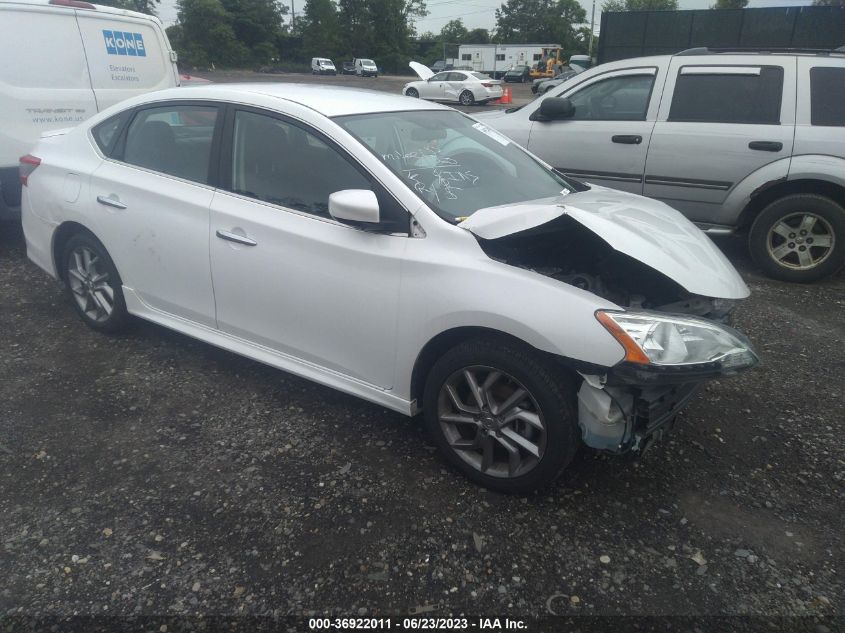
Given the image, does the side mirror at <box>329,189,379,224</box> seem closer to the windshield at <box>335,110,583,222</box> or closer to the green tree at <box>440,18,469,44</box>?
the windshield at <box>335,110,583,222</box>

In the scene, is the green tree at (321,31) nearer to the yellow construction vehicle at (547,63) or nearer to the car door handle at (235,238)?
the yellow construction vehicle at (547,63)

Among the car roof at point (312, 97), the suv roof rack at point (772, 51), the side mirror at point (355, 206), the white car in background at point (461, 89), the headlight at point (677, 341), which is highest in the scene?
the suv roof rack at point (772, 51)

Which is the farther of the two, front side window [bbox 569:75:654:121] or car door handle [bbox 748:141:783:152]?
front side window [bbox 569:75:654:121]

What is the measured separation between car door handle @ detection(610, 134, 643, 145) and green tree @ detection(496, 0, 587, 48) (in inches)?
3382

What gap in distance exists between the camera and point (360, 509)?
2.68 metres

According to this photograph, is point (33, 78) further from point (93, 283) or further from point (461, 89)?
point (461, 89)

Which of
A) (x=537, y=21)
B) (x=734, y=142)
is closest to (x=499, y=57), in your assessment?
(x=537, y=21)

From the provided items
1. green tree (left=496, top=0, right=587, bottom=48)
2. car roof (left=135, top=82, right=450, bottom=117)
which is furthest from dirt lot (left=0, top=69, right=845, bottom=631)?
green tree (left=496, top=0, right=587, bottom=48)

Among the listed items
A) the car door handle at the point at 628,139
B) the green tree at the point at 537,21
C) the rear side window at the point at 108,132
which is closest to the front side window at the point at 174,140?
the rear side window at the point at 108,132

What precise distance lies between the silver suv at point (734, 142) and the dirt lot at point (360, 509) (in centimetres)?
198

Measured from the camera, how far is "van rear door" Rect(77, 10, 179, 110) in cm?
628

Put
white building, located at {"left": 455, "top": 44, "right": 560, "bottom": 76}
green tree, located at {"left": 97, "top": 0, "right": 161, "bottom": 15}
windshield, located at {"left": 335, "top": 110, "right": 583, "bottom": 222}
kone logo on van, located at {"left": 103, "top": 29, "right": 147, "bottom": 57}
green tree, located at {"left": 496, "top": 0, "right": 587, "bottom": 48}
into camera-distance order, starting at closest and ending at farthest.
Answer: windshield, located at {"left": 335, "top": 110, "right": 583, "bottom": 222} < kone logo on van, located at {"left": 103, "top": 29, "right": 147, "bottom": 57} < green tree, located at {"left": 97, "top": 0, "right": 161, "bottom": 15} < white building, located at {"left": 455, "top": 44, "right": 560, "bottom": 76} < green tree, located at {"left": 496, "top": 0, "right": 587, "bottom": 48}

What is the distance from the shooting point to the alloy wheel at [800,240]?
17.5ft

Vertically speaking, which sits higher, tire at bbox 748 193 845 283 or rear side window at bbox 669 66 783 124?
rear side window at bbox 669 66 783 124
